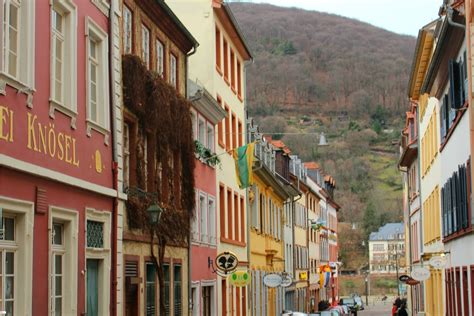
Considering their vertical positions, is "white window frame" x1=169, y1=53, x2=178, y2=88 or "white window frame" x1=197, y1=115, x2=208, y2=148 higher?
"white window frame" x1=169, y1=53, x2=178, y2=88

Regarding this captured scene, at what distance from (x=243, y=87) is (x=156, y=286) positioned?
1897 cm

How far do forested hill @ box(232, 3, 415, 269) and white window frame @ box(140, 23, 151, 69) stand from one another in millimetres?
147092

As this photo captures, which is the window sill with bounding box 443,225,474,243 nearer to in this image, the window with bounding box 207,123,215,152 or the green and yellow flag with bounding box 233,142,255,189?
the green and yellow flag with bounding box 233,142,255,189

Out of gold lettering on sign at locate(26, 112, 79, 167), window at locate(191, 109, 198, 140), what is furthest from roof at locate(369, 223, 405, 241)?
gold lettering on sign at locate(26, 112, 79, 167)

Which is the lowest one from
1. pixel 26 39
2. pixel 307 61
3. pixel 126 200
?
pixel 126 200

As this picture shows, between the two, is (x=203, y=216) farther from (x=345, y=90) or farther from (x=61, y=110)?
(x=345, y=90)

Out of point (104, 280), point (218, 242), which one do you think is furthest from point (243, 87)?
point (104, 280)

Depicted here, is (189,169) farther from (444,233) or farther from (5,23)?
(5,23)

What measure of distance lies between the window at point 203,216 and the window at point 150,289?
657 centimetres

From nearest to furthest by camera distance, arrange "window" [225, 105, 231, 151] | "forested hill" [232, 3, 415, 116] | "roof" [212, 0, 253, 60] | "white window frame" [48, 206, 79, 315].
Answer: "white window frame" [48, 206, 79, 315] → "roof" [212, 0, 253, 60] → "window" [225, 105, 231, 151] → "forested hill" [232, 3, 415, 116]

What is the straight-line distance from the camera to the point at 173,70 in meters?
25.1

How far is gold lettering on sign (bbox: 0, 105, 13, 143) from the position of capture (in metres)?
12.5

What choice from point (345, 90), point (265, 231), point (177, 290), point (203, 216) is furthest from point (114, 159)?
point (345, 90)

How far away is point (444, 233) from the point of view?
30984 millimetres
